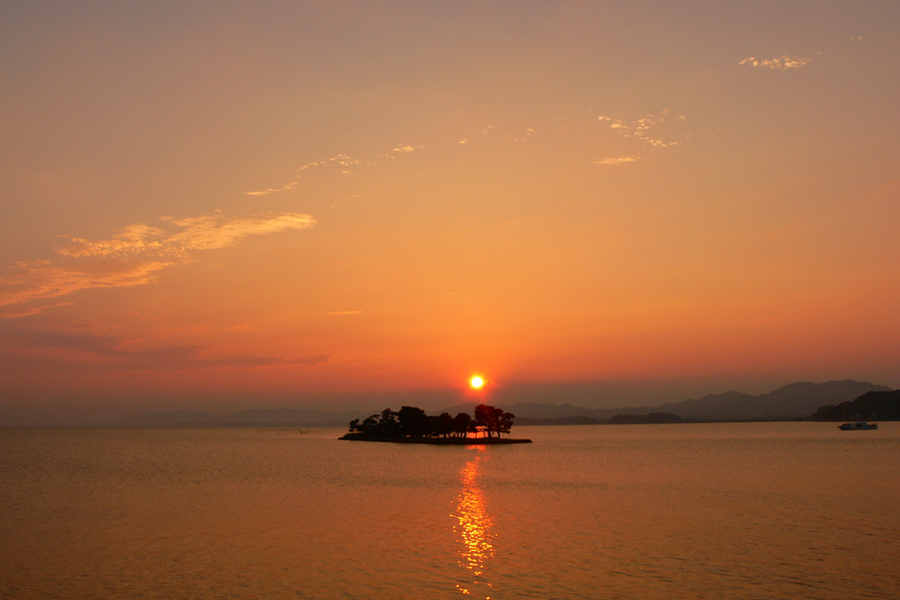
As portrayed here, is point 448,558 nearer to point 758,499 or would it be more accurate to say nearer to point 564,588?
point 564,588

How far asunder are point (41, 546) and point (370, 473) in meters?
60.6

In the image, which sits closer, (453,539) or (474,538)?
(453,539)

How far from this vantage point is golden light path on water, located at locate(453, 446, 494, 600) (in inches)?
1220

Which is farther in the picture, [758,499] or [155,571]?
[758,499]

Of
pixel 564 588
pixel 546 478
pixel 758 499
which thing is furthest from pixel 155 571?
pixel 546 478

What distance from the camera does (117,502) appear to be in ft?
205

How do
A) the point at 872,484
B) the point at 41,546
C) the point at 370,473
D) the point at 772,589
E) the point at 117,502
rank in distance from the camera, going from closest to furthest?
the point at 772,589
the point at 41,546
the point at 117,502
the point at 872,484
the point at 370,473

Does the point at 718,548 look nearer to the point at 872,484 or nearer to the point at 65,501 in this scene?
the point at 872,484

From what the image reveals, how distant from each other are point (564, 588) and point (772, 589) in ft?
31.7

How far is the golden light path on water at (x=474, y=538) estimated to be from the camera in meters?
31.0

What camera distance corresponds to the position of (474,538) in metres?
43.4

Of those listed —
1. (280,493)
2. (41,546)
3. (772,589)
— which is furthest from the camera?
(280,493)

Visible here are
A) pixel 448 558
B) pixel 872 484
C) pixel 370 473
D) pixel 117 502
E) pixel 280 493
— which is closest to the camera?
pixel 448 558

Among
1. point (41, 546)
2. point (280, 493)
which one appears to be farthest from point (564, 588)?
point (280, 493)
